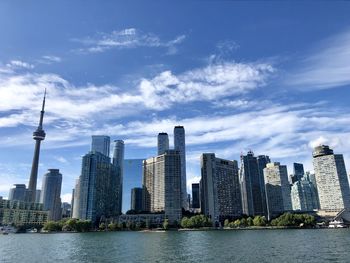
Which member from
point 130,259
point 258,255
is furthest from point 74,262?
point 258,255

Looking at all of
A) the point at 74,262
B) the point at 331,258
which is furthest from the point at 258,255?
the point at 74,262

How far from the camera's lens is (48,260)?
76938mm

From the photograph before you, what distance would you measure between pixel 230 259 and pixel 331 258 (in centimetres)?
2064

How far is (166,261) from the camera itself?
70.8 metres

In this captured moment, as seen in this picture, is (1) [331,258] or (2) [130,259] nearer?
(1) [331,258]

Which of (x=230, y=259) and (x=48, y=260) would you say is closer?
(x=230, y=259)

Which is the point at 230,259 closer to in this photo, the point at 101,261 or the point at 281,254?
the point at 281,254

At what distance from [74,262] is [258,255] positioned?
135 feet

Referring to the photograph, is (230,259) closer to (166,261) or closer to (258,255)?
(258,255)

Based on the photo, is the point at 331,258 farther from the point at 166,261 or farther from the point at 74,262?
the point at 74,262

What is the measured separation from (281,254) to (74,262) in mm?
46472

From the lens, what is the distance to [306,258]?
69375 mm

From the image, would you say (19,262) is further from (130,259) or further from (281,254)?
(281,254)

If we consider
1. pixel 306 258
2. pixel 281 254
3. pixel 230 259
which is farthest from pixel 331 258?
pixel 230 259
